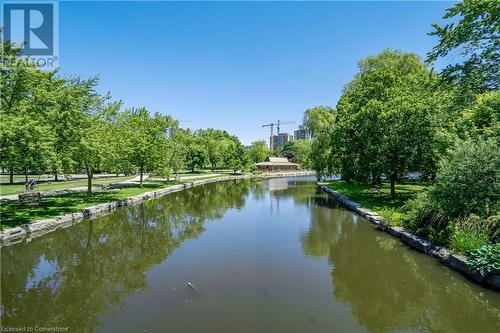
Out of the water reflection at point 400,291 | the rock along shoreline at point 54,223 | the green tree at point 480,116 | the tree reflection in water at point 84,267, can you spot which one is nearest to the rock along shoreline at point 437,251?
the water reflection at point 400,291

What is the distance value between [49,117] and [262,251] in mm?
14076

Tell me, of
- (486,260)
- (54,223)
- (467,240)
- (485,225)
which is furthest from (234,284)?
(54,223)

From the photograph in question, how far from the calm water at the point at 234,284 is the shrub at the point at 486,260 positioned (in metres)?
0.51

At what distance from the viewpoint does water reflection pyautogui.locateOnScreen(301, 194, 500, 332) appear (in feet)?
22.3

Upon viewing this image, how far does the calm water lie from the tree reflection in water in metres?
0.04

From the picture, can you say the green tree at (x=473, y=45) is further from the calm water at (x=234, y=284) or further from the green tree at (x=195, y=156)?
the green tree at (x=195, y=156)

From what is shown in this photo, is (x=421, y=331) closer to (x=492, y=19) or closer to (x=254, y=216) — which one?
(x=254, y=216)

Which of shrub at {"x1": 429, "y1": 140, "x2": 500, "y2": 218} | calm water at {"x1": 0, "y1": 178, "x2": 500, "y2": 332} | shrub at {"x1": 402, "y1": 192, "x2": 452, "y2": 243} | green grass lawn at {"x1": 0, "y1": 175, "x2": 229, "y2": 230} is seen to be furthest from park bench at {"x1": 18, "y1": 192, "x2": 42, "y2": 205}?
shrub at {"x1": 429, "y1": 140, "x2": 500, "y2": 218}

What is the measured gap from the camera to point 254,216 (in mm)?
19781

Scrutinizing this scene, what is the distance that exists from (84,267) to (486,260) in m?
12.0

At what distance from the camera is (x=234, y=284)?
343 inches

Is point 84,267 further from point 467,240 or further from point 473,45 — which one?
point 473,45

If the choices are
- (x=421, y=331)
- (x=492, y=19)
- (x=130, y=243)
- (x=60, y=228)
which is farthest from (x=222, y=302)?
(x=492, y=19)

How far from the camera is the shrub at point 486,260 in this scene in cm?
842
